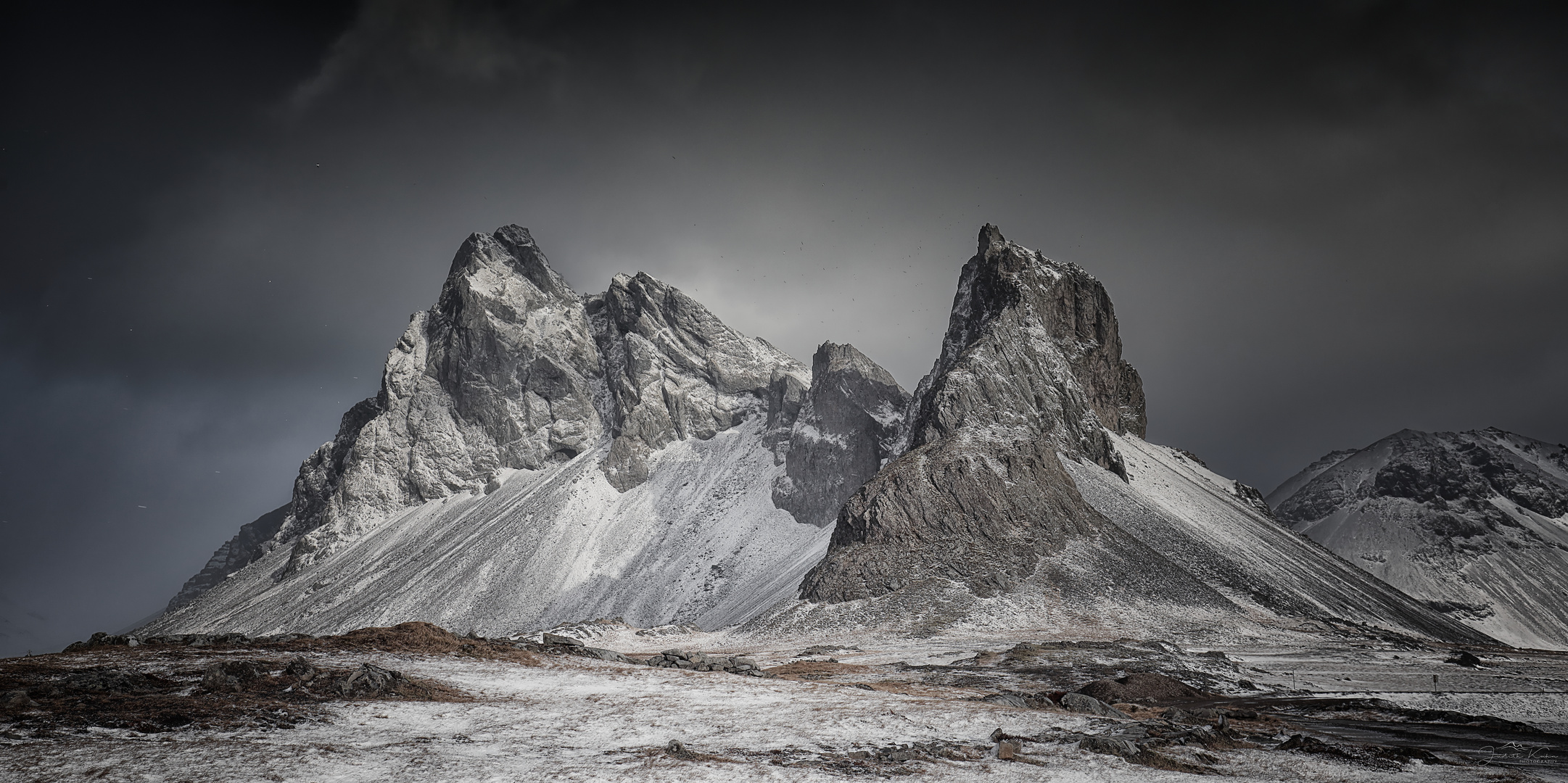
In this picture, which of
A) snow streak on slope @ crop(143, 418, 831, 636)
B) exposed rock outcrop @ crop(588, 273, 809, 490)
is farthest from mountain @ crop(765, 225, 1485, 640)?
exposed rock outcrop @ crop(588, 273, 809, 490)

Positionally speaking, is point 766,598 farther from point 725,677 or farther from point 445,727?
point 445,727

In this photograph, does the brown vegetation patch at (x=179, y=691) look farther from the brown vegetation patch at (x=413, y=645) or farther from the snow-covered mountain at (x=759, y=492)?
the snow-covered mountain at (x=759, y=492)

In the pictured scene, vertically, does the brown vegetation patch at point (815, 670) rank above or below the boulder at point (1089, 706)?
below

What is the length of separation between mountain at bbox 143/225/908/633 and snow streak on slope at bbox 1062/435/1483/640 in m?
41.3

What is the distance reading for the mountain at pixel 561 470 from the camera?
378 ft

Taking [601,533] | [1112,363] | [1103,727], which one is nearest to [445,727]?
[1103,727]

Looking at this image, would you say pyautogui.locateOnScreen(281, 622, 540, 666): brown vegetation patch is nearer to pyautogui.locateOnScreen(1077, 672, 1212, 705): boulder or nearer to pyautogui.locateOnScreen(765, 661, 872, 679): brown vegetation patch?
pyautogui.locateOnScreen(765, 661, 872, 679): brown vegetation patch

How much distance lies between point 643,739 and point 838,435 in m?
122

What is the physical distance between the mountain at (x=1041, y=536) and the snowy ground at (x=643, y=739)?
4076cm

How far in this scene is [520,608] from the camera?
10975 centimetres

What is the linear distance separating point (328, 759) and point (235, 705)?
5.09 meters

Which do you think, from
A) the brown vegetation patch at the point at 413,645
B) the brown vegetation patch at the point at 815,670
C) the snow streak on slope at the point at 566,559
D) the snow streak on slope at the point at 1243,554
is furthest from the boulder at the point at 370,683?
the snow streak on slope at the point at 566,559

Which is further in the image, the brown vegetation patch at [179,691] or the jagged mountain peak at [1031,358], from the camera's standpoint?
the jagged mountain peak at [1031,358]

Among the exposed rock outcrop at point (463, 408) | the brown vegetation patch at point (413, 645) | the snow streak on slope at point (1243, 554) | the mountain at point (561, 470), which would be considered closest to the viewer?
the brown vegetation patch at point (413, 645)
